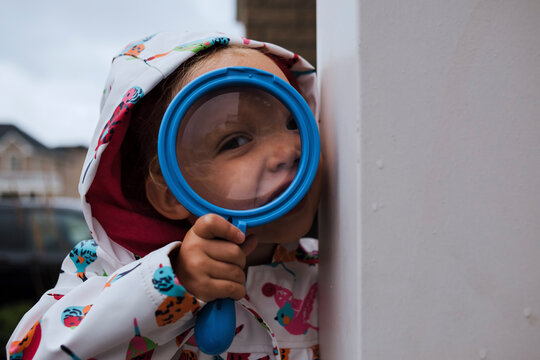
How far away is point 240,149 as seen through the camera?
3.04ft

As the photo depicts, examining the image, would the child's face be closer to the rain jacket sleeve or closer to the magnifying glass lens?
the magnifying glass lens

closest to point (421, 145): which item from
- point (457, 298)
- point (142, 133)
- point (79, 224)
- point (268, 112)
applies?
point (457, 298)

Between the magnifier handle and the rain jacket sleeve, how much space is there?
3 centimetres

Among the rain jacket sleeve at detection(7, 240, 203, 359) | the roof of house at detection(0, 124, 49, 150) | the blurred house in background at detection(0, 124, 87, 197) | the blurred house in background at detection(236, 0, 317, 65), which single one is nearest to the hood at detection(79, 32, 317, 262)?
the rain jacket sleeve at detection(7, 240, 203, 359)

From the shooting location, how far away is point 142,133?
1.17m

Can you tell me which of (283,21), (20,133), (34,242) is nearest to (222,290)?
(283,21)

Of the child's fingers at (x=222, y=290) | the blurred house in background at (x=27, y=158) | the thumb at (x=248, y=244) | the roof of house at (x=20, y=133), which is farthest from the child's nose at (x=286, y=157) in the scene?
the roof of house at (x=20, y=133)

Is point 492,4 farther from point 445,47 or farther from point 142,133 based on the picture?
point 142,133

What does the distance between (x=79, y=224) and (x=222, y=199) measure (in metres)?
3.70

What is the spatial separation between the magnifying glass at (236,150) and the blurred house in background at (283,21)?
2.77 m

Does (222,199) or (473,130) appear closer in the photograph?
(473,130)

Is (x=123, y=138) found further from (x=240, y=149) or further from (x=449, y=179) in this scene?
(x=449, y=179)

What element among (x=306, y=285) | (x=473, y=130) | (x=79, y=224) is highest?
(x=473, y=130)

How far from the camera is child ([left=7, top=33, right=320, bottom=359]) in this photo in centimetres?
87
